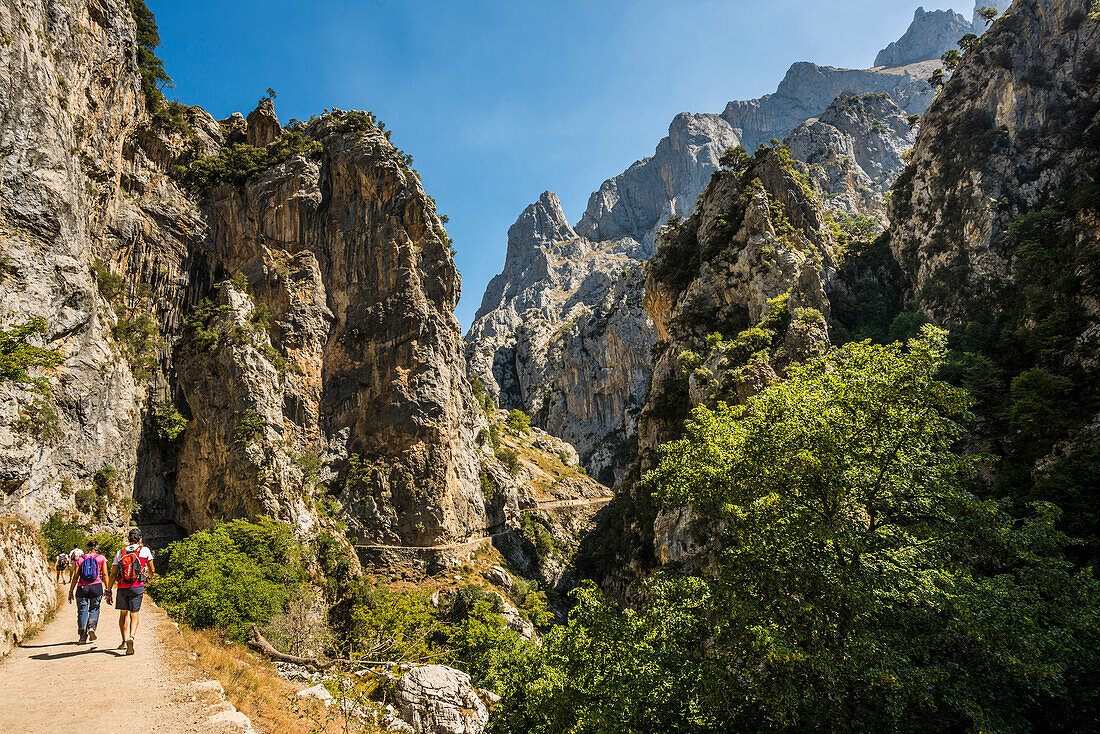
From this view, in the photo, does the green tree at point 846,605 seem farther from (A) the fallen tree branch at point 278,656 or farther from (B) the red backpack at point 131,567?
(B) the red backpack at point 131,567

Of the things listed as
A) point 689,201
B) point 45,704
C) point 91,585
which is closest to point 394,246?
point 91,585

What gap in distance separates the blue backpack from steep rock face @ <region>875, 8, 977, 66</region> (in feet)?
868

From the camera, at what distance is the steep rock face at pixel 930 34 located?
188 m

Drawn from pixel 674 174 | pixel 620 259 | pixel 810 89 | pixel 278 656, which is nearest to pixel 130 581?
pixel 278 656

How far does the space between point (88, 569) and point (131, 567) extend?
0.94 m

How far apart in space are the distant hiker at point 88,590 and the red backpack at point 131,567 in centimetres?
40

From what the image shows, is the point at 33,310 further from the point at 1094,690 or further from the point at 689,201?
the point at 689,201

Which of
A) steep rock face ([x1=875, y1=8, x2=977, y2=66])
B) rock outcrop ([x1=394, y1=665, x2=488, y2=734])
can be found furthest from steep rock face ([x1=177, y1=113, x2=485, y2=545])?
steep rock face ([x1=875, y1=8, x2=977, y2=66])

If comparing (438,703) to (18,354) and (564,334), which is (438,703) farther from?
(564,334)

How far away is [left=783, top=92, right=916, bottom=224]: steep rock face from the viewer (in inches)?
4496

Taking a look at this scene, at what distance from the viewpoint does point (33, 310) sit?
2648 cm

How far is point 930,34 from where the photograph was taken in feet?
634

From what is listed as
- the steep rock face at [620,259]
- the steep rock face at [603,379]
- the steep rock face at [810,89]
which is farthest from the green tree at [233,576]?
the steep rock face at [810,89]

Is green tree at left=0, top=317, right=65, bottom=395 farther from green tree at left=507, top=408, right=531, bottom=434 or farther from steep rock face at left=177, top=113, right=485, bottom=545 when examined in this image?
green tree at left=507, top=408, right=531, bottom=434
